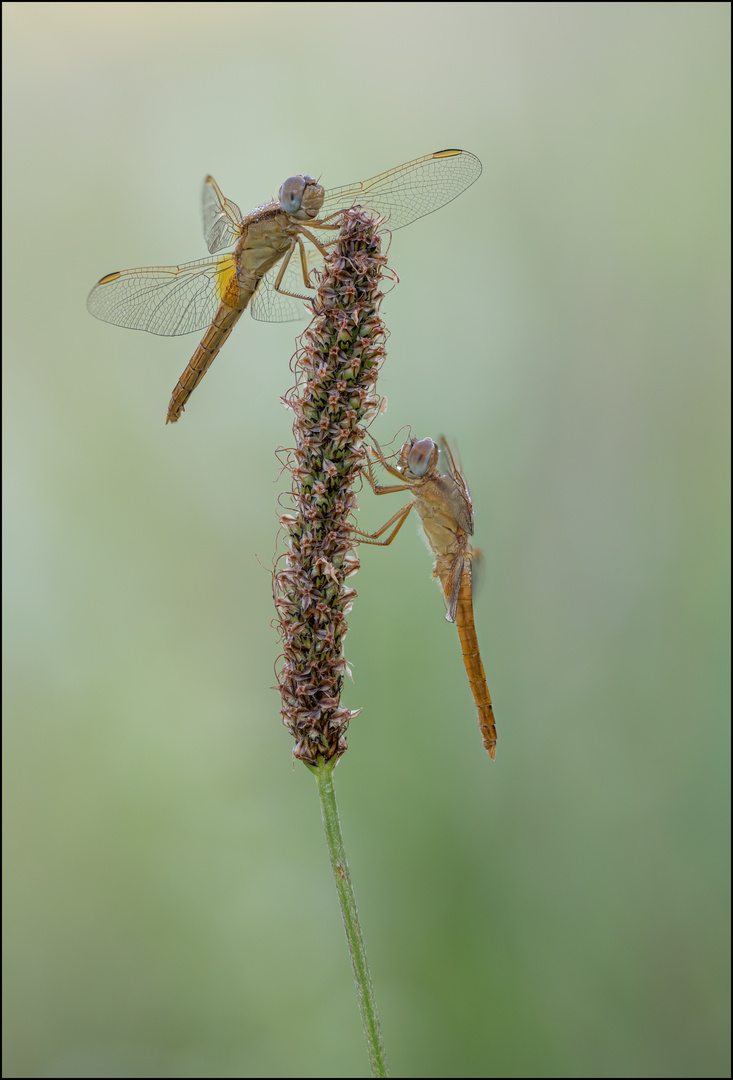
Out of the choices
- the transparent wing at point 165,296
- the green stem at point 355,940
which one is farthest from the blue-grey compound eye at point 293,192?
the green stem at point 355,940

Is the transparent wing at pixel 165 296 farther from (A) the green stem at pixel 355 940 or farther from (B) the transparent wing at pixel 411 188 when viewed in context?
(A) the green stem at pixel 355 940

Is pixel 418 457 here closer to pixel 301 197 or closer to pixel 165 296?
pixel 301 197

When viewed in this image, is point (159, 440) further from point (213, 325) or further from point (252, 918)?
point (252, 918)

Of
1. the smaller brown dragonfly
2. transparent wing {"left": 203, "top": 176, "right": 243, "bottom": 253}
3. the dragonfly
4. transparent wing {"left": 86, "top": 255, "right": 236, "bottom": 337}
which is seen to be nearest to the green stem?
the smaller brown dragonfly

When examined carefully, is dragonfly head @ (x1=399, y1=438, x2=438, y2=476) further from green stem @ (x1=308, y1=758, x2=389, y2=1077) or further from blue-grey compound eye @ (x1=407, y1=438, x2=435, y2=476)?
green stem @ (x1=308, y1=758, x2=389, y2=1077)

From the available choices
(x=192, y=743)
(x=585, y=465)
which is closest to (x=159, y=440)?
(x=192, y=743)
